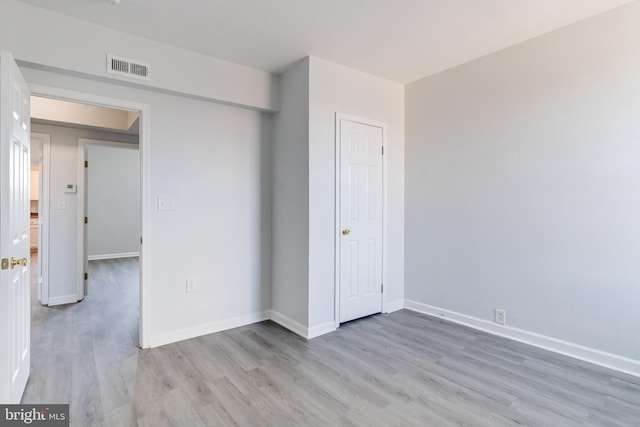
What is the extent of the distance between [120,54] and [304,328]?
2919mm

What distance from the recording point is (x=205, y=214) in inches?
130

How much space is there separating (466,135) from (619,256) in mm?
1676

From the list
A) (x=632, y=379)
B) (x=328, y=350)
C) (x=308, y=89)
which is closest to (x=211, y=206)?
(x=308, y=89)

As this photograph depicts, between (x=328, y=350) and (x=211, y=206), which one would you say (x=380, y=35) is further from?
(x=328, y=350)

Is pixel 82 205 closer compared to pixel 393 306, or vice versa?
pixel 393 306

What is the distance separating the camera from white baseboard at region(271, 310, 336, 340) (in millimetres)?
3182

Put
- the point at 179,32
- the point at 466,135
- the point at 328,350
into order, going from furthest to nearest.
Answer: the point at 466,135
the point at 328,350
the point at 179,32

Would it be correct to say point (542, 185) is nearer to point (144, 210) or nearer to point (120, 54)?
point (144, 210)

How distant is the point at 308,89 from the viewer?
3.19 metres

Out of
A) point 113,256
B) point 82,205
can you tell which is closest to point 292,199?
point 82,205

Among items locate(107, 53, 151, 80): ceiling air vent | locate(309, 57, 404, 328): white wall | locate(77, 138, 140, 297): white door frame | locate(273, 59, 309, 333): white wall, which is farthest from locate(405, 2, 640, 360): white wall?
locate(77, 138, 140, 297): white door frame

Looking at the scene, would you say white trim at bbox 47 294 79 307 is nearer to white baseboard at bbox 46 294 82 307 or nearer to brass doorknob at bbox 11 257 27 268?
white baseboard at bbox 46 294 82 307

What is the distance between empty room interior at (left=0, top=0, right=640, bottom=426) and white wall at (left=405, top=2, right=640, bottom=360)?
0.02 meters

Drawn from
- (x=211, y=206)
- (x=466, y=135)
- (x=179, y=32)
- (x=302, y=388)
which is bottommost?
(x=302, y=388)
